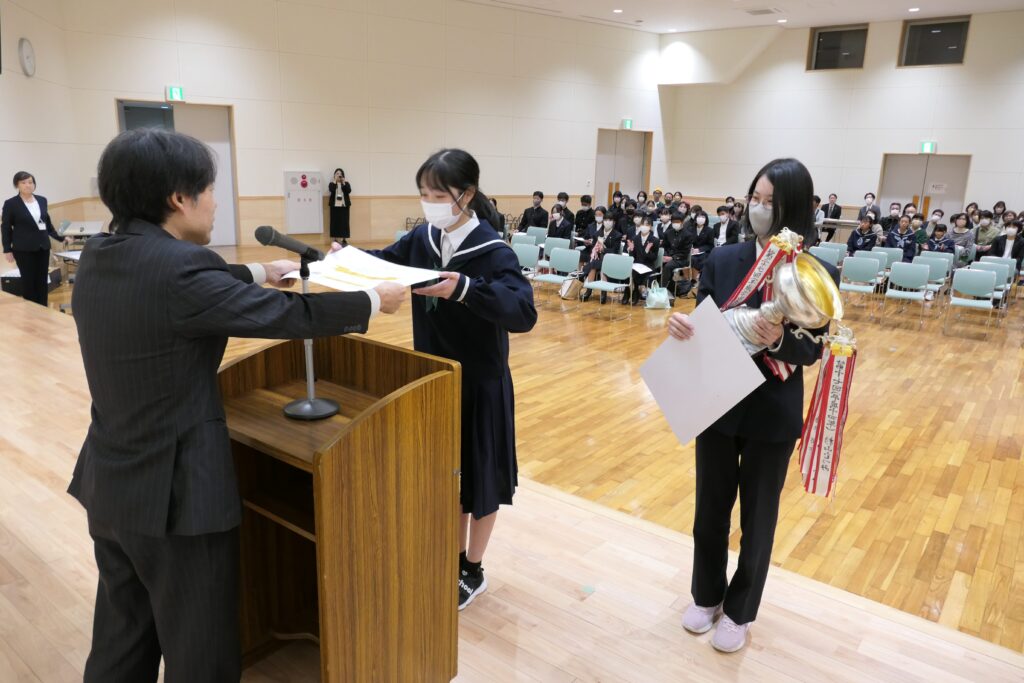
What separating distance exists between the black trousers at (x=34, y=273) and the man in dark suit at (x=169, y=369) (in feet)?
24.7

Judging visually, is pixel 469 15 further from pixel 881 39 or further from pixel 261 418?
pixel 261 418

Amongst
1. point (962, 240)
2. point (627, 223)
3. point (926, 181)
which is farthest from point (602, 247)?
point (926, 181)

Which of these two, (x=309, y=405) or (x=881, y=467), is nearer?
(x=309, y=405)

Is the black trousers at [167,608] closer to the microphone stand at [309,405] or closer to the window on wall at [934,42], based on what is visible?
the microphone stand at [309,405]

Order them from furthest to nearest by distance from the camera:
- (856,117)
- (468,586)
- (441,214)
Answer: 1. (856,117)
2. (468,586)
3. (441,214)

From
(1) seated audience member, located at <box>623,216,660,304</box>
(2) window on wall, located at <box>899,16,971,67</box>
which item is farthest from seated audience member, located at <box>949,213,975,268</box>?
(2) window on wall, located at <box>899,16,971,67</box>

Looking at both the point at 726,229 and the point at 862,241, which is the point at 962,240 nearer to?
the point at 862,241

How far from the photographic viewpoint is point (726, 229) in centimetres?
1143

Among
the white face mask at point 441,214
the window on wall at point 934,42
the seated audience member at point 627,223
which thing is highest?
the window on wall at point 934,42

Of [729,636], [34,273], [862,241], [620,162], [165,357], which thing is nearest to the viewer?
[165,357]

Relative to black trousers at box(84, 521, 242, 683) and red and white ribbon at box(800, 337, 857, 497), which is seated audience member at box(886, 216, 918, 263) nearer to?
red and white ribbon at box(800, 337, 857, 497)

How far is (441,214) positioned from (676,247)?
27.7 ft

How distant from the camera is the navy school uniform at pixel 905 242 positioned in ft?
34.4

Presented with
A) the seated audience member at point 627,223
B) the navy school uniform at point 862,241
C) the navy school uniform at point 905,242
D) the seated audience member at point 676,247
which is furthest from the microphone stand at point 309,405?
the navy school uniform at point 862,241
